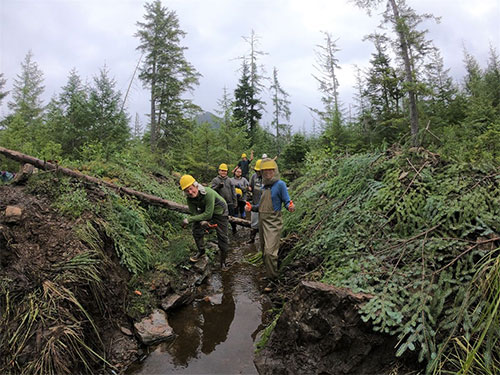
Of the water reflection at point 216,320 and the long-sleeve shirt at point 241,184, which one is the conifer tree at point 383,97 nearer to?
the long-sleeve shirt at point 241,184

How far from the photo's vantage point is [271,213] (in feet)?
17.5

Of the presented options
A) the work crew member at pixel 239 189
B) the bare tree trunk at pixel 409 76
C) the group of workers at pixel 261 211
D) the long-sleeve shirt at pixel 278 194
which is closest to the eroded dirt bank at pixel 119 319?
the group of workers at pixel 261 211

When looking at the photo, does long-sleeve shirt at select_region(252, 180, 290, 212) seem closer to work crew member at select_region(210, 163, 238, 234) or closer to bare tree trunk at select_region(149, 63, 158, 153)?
work crew member at select_region(210, 163, 238, 234)

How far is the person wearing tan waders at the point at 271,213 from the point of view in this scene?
17.2 ft

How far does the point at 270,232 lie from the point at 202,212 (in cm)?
182

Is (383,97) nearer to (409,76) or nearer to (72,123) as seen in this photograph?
(409,76)

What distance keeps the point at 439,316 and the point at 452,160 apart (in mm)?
2793

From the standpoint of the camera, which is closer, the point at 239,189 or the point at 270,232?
the point at 270,232

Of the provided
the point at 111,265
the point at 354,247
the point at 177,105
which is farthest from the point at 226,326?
the point at 177,105

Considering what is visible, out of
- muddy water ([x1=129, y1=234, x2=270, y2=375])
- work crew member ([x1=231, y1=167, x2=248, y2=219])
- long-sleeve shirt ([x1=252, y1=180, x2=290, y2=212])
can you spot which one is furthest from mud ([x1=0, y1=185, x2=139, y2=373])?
work crew member ([x1=231, y1=167, x2=248, y2=219])

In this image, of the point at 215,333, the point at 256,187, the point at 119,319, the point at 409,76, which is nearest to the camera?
the point at 119,319

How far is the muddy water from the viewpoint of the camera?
3.64 metres

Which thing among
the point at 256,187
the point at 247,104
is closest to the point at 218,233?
the point at 256,187

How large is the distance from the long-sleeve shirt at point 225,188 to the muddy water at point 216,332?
8.74 ft
